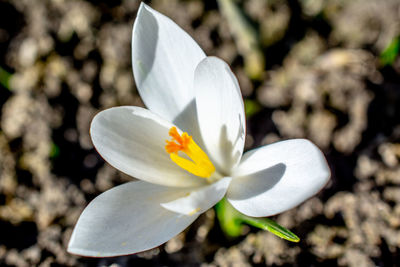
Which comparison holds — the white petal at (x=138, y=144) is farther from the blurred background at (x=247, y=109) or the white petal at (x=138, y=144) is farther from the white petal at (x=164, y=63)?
the blurred background at (x=247, y=109)

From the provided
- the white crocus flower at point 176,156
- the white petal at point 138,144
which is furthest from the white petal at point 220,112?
the white petal at point 138,144

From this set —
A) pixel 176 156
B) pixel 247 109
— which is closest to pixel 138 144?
pixel 176 156

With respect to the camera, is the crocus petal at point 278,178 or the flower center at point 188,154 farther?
the flower center at point 188,154

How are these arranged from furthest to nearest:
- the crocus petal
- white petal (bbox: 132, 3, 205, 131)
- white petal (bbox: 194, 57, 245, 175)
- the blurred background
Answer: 1. the blurred background
2. white petal (bbox: 132, 3, 205, 131)
3. white petal (bbox: 194, 57, 245, 175)
4. the crocus petal

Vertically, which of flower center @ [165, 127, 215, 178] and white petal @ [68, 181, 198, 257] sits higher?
flower center @ [165, 127, 215, 178]

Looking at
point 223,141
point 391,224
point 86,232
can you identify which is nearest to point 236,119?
point 223,141

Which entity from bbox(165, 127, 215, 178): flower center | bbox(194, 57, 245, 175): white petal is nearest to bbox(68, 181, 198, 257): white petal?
bbox(165, 127, 215, 178): flower center

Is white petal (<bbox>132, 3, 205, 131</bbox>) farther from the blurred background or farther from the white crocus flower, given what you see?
the blurred background
